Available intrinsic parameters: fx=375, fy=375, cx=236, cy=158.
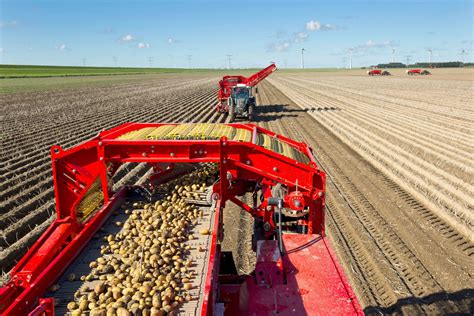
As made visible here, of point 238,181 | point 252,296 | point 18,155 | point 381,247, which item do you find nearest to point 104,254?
point 252,296

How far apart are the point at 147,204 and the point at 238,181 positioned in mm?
1185

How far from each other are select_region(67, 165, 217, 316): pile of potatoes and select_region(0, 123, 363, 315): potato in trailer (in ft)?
0.69

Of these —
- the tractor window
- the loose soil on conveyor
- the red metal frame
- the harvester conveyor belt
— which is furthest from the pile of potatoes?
the red metal frame

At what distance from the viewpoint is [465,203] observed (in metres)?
7.75

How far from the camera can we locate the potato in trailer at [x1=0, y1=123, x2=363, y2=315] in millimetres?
3432

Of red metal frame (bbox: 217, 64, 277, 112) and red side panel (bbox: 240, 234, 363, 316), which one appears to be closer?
red side panel (bbox: 240, 234, 363, 316)

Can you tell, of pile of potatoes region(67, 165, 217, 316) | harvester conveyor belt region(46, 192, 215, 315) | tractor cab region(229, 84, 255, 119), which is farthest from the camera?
tractor cab region(229, 84, 255, 119)

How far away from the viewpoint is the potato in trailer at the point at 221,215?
3432 millimetres

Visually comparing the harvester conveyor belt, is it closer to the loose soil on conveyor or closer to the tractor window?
the loose soil on conveyor

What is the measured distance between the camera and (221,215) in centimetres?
454

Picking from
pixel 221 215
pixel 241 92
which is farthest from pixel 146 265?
pixel 241 92

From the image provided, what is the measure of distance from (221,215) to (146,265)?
50.9 inches

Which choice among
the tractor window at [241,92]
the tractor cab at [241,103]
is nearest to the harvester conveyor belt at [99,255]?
the tractor cab at [241,103]

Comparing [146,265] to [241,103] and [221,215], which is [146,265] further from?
[241,103]
